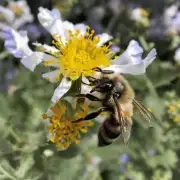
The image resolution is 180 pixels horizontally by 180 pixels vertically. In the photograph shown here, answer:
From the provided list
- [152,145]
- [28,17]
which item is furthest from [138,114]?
[28,17]

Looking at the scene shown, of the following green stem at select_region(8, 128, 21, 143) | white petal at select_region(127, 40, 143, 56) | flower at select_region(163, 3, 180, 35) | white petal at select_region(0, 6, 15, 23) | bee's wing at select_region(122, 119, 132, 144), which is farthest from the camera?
flower at select_region(163, 3, 180, 35)

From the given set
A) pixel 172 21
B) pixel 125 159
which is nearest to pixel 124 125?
pixel 125 159

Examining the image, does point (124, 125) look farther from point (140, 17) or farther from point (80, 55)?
point (140, 17)

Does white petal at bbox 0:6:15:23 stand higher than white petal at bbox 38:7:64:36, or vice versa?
white petal at bbox 0:6:15:23

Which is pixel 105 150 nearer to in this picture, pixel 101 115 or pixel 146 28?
pixel 101 115

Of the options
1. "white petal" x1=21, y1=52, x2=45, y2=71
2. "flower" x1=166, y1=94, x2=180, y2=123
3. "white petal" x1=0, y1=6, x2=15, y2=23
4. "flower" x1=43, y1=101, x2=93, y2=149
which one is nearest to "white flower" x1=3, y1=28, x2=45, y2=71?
"white petal" x1=21, y1=52, x2=45, y2=71

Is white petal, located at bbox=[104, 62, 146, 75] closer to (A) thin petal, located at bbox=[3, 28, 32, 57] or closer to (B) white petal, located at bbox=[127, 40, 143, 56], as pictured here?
(B) white petal, located at bbox=[127, 40, 143, 56]
